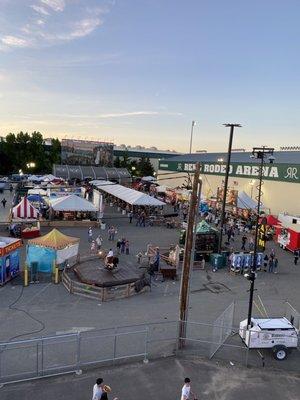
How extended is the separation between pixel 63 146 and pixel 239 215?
57.9m

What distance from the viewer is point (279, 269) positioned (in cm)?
2575

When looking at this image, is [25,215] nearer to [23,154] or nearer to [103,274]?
[103,274]

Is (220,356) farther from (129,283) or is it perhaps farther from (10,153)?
(10,153)

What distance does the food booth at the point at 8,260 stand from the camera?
19.9 metres

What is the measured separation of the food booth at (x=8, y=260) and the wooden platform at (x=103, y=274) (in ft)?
10.7

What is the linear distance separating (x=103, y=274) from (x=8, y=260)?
196 inches

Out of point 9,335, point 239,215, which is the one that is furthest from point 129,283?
point 239,215

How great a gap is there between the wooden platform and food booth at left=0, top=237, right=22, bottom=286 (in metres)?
3.25

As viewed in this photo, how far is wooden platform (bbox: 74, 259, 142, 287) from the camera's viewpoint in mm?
19422

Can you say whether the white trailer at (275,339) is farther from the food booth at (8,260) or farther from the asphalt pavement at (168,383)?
the food booth at (8,260)

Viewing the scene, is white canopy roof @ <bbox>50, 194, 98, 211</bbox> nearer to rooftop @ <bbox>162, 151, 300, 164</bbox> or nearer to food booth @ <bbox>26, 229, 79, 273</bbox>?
food booth @ <bbox>26, 229, 79, 273</bbox>

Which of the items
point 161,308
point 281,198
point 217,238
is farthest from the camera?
point 281,198

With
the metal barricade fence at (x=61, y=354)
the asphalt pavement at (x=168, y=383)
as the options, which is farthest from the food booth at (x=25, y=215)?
the asphalt pavement at (x=168, y=383)

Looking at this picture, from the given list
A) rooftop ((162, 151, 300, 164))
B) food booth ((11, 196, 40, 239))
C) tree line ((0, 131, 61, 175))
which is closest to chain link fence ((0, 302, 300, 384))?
food booth ((11, 196, 40, 239))
